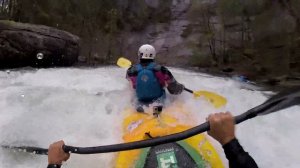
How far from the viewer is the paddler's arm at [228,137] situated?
5.07 ft

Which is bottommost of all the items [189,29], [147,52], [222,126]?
[222,126]

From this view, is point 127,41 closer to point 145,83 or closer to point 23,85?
point 23,85

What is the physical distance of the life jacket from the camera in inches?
163

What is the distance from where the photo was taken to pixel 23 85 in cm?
572

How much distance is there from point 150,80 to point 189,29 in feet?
27.7

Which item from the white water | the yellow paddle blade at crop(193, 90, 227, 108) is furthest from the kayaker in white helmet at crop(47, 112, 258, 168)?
the yellow paddle blade at crop(193, 90, 227, 108)

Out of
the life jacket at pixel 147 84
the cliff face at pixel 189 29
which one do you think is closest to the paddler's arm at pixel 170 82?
the life jacket at pixel 147 84

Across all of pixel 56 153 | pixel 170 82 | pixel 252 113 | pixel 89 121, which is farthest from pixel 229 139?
pixel 89 121

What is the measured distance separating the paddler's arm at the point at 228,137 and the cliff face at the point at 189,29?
757 centimetres

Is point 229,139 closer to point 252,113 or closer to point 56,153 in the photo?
point 252,113

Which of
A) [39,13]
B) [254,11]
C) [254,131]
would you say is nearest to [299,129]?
[254,131]

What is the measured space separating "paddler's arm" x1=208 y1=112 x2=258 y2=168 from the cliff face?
757cm

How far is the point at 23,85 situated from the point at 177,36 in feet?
23.7

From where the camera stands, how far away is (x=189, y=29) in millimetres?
12352
